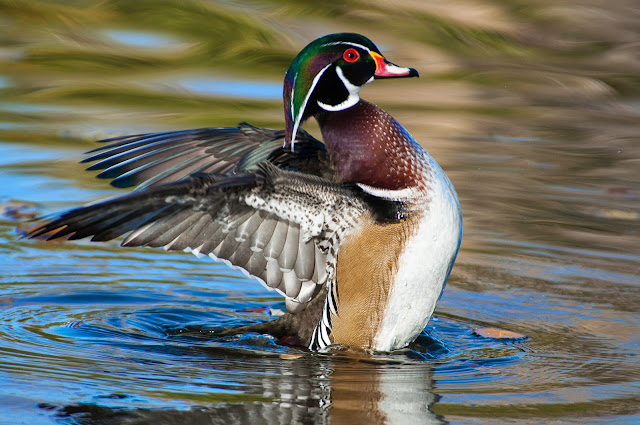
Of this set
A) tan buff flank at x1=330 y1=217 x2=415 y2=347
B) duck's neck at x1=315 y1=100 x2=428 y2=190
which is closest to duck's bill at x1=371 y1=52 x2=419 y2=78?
duck's neck at x1=315 y1=100 x2=428 y2=190

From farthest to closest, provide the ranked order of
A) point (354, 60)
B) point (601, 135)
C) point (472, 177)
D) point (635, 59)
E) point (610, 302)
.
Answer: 1. point (635, 59)
2. point (601, 135)
3. point (472, 177)
4. point (610, 302)
5. point (354, 60)

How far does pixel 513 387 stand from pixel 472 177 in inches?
147

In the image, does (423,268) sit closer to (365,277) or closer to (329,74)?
(365,277)

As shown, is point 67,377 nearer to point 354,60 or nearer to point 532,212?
point 354,60

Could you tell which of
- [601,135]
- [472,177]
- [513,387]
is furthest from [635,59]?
[513,387]

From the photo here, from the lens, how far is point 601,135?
348 inches

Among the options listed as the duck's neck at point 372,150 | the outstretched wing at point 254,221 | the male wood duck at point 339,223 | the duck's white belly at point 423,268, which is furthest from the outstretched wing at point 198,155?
the duck's white belly at point 423,268

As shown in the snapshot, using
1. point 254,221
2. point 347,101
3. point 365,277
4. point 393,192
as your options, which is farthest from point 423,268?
point 347,101

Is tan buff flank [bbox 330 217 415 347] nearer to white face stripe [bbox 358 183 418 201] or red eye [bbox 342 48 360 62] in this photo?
white face stripe [bbox 358 183 418 201]

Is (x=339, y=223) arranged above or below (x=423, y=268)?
above

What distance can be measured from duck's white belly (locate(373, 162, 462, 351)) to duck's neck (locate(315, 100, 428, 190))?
0.14 meters

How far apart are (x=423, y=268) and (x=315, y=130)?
14.1 feet

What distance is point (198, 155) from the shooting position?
5242 mm

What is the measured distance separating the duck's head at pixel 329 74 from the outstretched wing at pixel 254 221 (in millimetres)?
369
